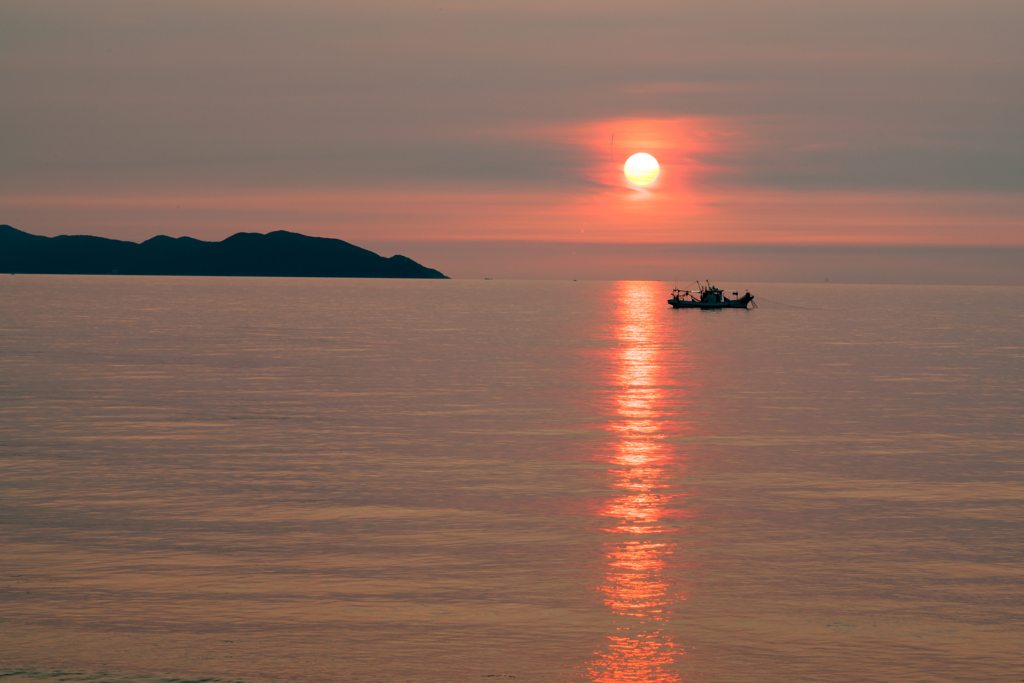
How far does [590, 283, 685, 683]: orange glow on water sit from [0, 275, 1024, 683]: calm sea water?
0.36ft

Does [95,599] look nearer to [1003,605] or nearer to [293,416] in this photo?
[1003,605]

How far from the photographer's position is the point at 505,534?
28031 mm

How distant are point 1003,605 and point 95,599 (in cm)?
1922

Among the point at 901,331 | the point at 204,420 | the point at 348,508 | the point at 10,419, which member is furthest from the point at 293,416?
the point at 901,331

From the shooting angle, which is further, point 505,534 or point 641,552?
point 505,534

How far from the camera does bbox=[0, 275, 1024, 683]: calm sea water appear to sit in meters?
19.0

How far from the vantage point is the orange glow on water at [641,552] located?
1845cm

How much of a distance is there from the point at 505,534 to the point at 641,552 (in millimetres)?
3819

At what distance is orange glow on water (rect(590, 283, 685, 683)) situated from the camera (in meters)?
18.5

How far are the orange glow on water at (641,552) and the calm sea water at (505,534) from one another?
0.36ft

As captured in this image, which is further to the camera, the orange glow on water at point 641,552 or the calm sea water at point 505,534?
the calm sea water at point 505,534

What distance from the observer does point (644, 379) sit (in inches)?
3022

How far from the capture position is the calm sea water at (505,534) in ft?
62.2

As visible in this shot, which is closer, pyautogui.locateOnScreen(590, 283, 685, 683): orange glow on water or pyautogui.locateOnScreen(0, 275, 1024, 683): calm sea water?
pyautogui.locateOnScreen(590, 283, 685, 683): orange glow on water
